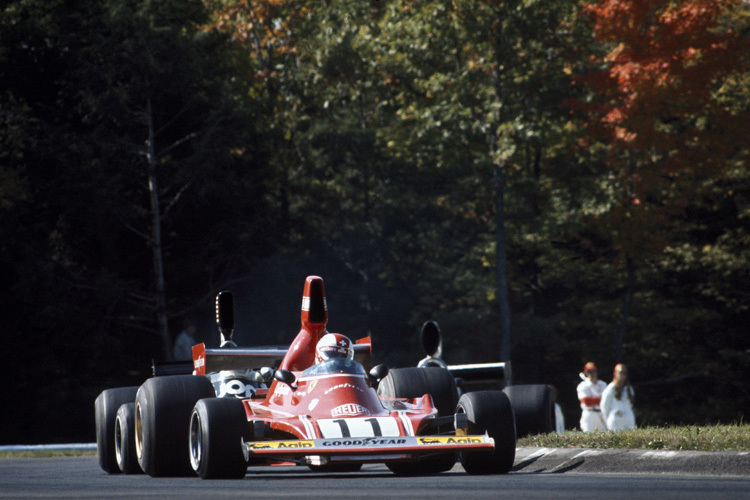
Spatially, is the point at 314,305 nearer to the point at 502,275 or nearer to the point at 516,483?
the point at 516,483

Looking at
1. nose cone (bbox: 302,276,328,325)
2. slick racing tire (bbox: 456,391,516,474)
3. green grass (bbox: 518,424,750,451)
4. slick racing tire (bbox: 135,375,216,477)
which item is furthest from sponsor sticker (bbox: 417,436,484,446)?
nose cone (bbox: 302,276,328,325)

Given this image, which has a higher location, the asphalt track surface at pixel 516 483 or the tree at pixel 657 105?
the tree at pixel 657 105

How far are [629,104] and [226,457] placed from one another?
19.1m

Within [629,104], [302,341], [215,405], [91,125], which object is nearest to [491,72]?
[629,104]

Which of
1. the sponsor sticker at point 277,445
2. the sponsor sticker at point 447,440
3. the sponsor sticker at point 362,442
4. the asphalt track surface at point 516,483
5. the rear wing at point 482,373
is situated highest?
the rear wing at point 482,373

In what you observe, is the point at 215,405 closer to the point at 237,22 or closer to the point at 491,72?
the point at 491,72

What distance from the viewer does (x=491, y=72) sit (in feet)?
94.4

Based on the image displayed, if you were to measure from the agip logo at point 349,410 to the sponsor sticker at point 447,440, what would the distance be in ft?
3.03

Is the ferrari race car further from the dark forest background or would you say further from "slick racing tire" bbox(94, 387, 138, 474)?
the dark forest background

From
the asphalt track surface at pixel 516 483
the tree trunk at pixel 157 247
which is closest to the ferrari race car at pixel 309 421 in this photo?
the asphalt track surface at pixel 516 483

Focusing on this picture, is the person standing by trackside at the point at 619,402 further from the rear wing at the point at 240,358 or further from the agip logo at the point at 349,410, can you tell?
the agip logo at the point at 349,410

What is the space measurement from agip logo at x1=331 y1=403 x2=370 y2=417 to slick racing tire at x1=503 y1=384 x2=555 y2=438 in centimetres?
310

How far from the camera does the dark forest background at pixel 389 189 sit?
27359 millimetres

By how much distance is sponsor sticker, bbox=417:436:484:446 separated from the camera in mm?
9102
